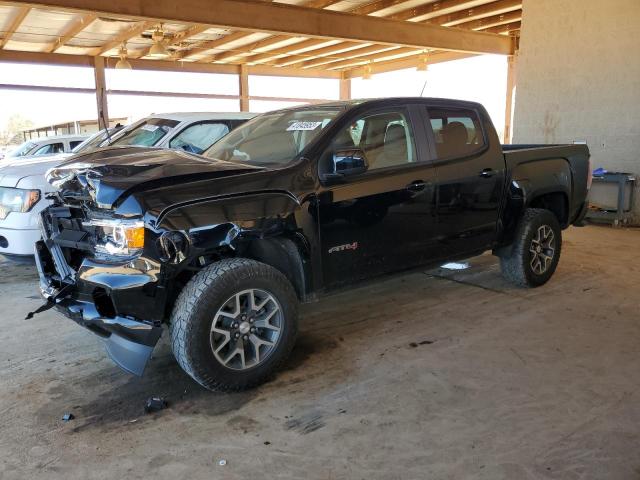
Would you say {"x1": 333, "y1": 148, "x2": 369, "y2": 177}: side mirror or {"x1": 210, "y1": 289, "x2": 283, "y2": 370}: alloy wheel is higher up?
{"x1": 333, "y1": 148, "x2": 369, "y2": 177}: side mirror

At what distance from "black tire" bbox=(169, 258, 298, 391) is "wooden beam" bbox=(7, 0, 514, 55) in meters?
7.97

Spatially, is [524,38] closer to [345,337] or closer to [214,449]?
[345,337]

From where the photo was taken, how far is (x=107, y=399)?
Result: 3078mm

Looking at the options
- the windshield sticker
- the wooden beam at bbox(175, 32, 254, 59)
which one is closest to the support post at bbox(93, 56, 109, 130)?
the wooden beam at bbox(175, 32, 254, 59)

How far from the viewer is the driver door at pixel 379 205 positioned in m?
3.50

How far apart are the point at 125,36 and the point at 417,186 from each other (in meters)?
13.2

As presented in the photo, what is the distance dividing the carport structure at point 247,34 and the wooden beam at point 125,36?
3cm

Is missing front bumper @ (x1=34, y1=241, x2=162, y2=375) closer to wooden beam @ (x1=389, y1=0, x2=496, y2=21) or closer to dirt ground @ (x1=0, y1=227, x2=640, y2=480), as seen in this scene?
dirt ground @ (x1=0, y1=227, x2=640, y2=480)

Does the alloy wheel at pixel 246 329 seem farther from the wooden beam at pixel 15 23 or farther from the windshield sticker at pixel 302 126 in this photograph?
the wooden beam at pixel 15 23

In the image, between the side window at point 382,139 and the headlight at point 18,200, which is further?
the headlight at point 18,200

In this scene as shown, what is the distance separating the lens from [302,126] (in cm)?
384

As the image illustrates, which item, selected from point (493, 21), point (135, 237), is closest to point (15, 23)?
point (493, 21)

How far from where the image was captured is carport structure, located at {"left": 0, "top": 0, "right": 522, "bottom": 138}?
33.2 feet

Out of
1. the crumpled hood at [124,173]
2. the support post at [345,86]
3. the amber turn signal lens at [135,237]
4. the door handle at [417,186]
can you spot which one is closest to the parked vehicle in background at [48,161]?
the crumpled hood at [124,173]
